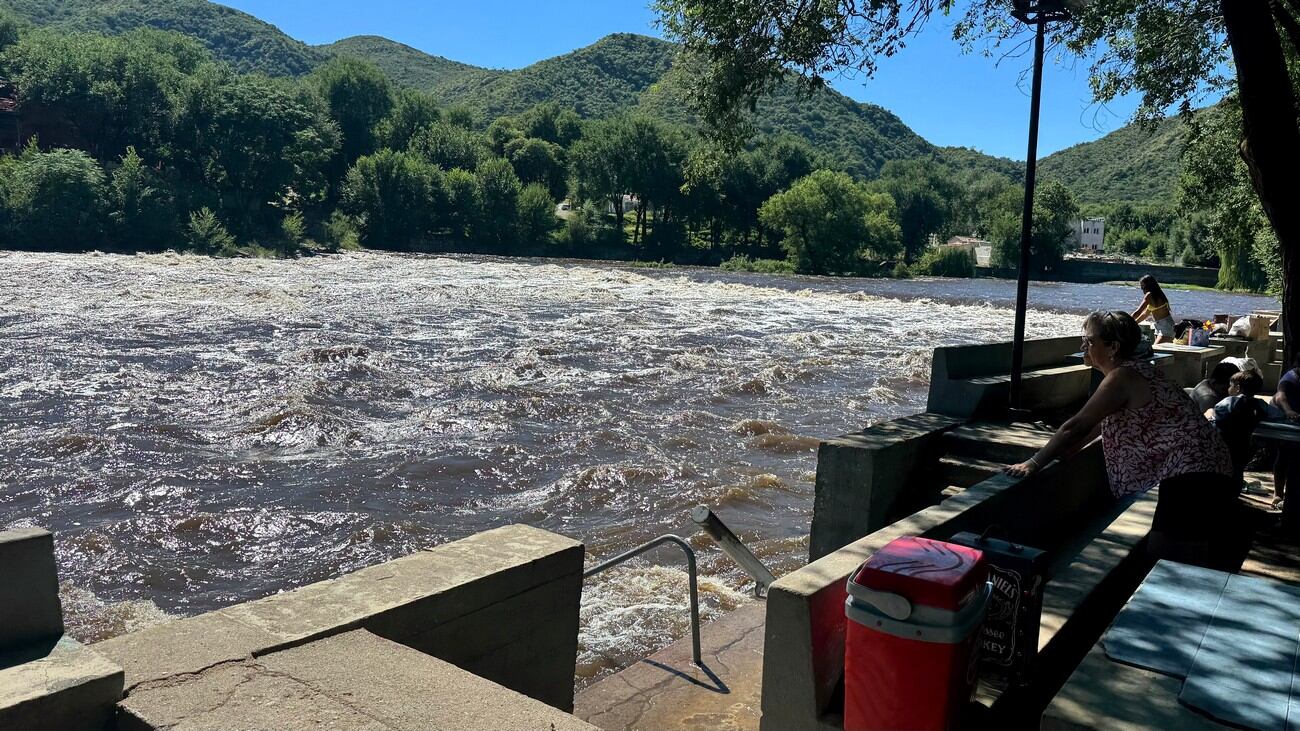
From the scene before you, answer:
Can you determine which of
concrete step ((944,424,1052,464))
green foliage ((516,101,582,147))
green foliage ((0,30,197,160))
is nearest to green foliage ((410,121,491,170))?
green foliage ((516,101,582,147))

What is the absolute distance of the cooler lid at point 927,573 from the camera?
116 inches

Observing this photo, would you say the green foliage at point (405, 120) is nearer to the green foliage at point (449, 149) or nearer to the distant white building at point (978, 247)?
the green foliage at point (449, 149)

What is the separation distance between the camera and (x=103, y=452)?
44.0 ft

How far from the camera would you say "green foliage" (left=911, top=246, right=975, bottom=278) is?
290ft

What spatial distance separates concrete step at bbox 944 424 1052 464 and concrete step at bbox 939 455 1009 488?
6 cm

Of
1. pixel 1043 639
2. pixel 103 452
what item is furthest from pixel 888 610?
pixel 103 452

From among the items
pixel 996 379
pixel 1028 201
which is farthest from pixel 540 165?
pixel 1028 201

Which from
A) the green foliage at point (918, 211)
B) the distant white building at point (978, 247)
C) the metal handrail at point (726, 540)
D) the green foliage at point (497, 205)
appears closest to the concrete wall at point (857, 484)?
the metal handrail at point (726, 540)

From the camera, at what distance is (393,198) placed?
89562 millimetres

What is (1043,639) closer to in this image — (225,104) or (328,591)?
(328,591)

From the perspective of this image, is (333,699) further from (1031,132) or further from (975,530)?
(1031,132)

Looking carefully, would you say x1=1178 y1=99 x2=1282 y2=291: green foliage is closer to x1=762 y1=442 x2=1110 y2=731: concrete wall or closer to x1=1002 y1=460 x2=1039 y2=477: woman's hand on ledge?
x1=1002 y1=460 x2=1039 y2=477: woman's hand on ledge

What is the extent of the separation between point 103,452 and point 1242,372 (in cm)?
1356

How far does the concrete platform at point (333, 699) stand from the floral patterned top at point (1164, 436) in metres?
3.37
